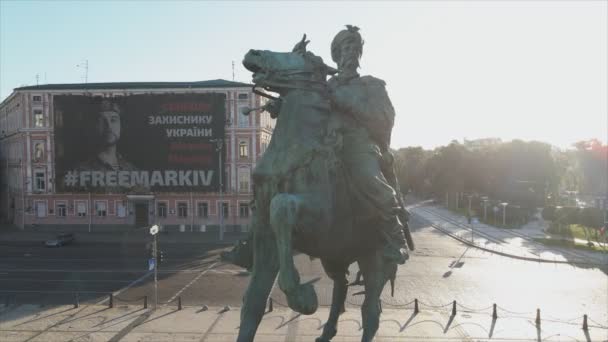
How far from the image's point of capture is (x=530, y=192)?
200ft

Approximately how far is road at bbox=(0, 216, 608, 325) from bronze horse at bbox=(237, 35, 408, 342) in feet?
49.7

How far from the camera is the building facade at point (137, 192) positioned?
44.1 metres

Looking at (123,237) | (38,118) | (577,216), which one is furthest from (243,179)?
(577,216)

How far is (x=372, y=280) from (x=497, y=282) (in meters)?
22.1

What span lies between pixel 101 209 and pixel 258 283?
45.2 meters

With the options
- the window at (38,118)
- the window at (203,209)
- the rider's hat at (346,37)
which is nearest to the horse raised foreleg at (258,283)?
the rider's hat at (346,37)

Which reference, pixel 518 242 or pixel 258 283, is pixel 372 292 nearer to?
pixel 258 283

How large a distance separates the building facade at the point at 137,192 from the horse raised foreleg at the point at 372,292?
3826cm

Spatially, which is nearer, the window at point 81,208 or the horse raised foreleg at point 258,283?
the horse raised foreleg at point 258,283

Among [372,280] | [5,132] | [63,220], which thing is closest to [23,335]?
[372,280]

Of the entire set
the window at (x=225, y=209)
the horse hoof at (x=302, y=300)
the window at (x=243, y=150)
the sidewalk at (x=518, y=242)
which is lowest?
the sidewalk at (x=518, y=242)

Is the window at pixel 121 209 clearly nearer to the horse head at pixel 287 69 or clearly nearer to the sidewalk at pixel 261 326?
the sidewalk at pixel 261 326

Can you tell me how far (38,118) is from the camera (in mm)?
46062

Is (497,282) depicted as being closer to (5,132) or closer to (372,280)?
(372,280)
